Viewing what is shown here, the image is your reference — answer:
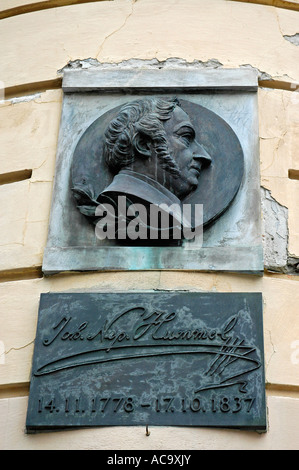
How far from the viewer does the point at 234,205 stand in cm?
490

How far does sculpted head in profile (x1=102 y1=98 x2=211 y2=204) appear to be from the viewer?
16.2 ft

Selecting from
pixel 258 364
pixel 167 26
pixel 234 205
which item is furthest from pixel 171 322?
pixel 167 26

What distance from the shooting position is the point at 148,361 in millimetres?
4414

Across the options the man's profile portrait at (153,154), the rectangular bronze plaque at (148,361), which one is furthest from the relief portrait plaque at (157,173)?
the rectangular bronze plaque at (148,361)

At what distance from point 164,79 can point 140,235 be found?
1.09m

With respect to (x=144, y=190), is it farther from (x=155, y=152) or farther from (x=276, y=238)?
(x=276, y=238)

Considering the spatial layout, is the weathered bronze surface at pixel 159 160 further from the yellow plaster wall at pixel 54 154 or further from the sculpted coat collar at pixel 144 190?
the yellow plaster wall at pixel 54 154

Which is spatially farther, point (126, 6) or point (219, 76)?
point (126, 6)

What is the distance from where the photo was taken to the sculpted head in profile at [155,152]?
4938 mm

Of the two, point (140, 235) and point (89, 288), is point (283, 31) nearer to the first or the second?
point (140, 235)

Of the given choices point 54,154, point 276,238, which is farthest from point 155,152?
point 276,238

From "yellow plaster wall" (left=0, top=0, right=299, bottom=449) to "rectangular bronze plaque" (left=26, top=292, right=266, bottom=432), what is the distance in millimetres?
79
